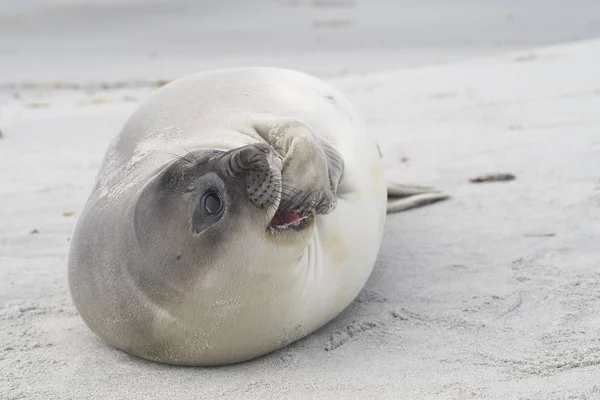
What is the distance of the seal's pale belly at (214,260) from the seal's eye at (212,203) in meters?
0.05

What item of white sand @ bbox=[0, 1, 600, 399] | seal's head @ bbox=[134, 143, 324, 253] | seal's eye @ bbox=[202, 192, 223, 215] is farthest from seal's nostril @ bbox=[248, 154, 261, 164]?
white sand @ bbox=[0, 1, 600, 399]

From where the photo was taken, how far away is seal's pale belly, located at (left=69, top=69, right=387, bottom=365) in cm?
238

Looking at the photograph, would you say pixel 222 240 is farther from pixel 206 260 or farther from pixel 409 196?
pixel 409 196

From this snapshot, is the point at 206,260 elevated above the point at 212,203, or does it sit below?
below

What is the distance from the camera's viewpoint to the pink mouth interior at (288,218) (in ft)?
8.11

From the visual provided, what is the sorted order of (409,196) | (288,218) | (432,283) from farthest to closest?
(409,196), (432,283), (288,218)

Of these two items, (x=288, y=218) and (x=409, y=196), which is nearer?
(x=288, y=218)

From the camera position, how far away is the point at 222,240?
2.34 metres

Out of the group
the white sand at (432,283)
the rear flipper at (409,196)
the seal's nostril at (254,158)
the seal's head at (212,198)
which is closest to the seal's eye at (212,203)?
the seal's head at (212,198)

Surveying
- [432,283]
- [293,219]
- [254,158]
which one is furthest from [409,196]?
[254,158]

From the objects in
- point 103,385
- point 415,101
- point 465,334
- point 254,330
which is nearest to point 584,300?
point 465,334

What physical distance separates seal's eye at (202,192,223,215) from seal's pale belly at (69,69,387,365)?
1.9 inches

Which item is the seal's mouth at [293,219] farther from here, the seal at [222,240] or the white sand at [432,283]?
the white sand at [432,283]

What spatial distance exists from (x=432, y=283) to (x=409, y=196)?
1013 mm
